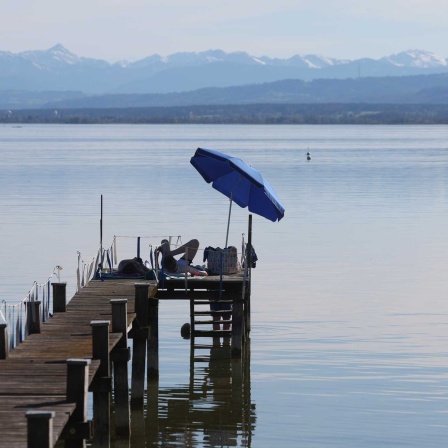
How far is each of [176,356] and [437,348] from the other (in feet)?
15.9

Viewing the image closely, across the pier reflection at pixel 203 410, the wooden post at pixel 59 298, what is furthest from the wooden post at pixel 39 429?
the wooden post at pixel 59 298

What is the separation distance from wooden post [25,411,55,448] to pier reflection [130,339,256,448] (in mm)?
6891

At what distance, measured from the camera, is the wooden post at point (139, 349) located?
64.4ft

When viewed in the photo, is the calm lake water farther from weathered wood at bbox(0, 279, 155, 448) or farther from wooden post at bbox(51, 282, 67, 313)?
wooden post at bbox(51, 282, 67, 313)

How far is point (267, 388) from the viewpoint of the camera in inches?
853

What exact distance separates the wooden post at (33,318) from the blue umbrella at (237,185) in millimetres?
7289

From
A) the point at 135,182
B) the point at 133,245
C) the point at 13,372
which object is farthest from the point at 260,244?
the point at 135,182

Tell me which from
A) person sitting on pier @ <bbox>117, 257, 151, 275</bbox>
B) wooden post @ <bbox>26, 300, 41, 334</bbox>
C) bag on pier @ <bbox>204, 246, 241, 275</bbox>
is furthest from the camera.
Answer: person sitting on pier @ <bbox>117, 257, 151, 275</bbox>

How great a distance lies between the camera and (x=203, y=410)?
20484 millimetres

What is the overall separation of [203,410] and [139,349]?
141 cm

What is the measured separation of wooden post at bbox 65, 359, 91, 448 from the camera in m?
13.5

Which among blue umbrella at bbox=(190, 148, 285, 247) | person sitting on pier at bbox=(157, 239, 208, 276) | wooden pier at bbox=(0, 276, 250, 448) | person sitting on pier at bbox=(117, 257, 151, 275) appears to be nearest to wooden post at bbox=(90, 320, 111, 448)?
wooden pier at bbox=(0, 276, 250, 448)

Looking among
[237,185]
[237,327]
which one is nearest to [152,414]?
[237,327]

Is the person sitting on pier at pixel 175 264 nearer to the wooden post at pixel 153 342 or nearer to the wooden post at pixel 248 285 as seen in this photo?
the wooden post at pixel 248 285
